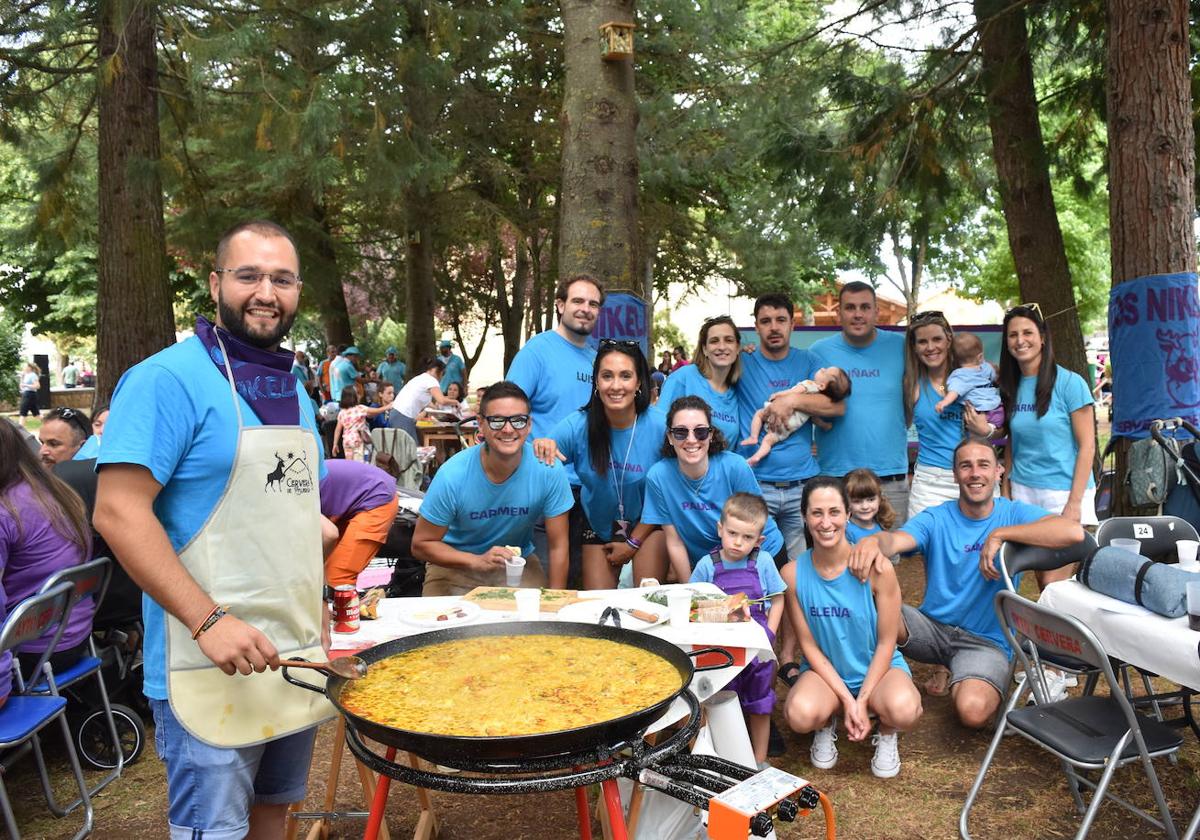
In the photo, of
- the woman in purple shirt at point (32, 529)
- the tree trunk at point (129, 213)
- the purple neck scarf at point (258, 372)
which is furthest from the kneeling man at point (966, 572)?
the tree trunk at point (129, 213)

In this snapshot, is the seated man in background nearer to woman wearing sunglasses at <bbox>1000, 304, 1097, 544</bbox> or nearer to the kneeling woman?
the kneeling woman

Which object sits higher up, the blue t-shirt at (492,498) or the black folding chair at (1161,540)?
the blue t-shirt at (492,498)

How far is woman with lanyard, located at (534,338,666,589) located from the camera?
426 centimetres

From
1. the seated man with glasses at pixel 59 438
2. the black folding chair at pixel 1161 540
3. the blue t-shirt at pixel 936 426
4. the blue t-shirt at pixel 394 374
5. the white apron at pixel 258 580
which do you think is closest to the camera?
the white apron at pixel 258 580

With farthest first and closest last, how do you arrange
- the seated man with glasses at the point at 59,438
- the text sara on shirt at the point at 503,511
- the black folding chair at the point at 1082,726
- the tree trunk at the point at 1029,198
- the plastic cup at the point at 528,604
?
the tree trunk at the point at 1029,198 → the seated man with glasses at the point at 59,438 → the text sara on shirt at the point at 503,511 → the plastic cup at the point at 528,604 → the black folding chair at the point at 1082,726

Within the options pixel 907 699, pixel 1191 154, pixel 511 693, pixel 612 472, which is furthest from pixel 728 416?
pixel 1191 154

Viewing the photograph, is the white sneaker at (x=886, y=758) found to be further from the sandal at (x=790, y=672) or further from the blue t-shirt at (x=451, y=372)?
the blue t-shirt at (x=451, y=372)

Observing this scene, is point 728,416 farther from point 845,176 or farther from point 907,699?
point 845,176

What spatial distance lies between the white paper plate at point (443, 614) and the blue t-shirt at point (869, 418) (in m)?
2.49

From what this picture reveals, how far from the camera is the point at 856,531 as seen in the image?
4.30 meters

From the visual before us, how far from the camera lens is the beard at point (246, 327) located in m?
2.14

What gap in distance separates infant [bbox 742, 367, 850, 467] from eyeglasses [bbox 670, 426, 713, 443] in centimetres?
63

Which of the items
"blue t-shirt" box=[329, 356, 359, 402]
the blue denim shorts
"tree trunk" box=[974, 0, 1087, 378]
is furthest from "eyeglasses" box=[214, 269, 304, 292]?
"blue t-shirt" box=[329, 356, 359, 402]

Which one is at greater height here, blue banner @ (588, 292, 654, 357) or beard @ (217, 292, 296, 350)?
blue banner @ (588, 292, 654, 357)
